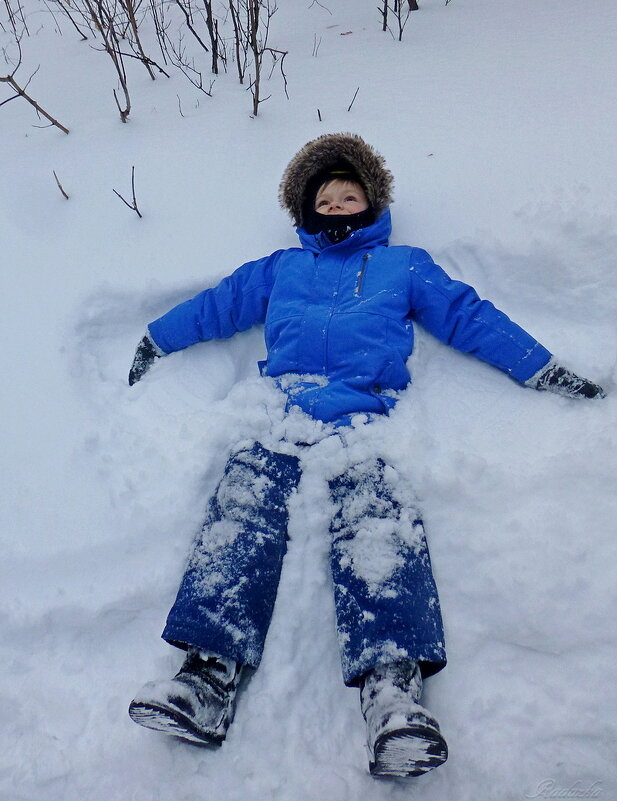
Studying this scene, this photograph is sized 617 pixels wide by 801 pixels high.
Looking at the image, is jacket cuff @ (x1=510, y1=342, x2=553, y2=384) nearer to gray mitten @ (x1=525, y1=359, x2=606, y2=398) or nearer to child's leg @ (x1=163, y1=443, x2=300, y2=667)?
gray mitten @ (x1=525, y1=359, x2=606, y2=398)

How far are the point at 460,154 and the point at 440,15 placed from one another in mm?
1575

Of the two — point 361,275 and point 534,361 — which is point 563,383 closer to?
point 534,361

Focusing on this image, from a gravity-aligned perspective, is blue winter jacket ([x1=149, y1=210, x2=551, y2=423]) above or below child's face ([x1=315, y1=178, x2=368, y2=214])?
below

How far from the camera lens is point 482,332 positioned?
69.4 inches

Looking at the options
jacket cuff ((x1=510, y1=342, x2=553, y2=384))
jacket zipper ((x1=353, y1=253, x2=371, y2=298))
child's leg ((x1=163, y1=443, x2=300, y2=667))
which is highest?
jacket zipper ((x1=353, y1=253, x2=371, y2=298))

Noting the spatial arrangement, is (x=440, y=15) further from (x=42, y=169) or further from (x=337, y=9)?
(x=42, y=169)

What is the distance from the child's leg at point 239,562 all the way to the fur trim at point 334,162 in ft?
3.83

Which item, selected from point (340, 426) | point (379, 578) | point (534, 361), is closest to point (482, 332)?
point (534, 361)

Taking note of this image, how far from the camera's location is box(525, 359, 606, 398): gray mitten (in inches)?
65.5

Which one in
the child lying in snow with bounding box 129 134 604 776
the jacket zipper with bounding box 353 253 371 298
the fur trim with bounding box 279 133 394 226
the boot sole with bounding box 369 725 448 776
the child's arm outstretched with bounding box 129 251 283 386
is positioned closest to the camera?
the boot sole with bounding box 369 725 448 776

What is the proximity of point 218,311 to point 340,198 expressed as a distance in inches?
27.9

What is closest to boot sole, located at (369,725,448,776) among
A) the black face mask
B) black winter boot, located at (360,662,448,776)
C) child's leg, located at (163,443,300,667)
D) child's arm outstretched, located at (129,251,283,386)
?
black winter boot, located at (360,662,448,776)

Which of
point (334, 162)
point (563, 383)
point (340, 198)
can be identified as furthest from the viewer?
point (334, 162)

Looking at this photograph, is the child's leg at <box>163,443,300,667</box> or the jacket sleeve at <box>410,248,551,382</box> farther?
the jacket sleeve at <box>410,248,551,382</box>
